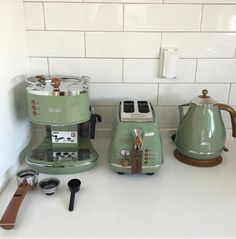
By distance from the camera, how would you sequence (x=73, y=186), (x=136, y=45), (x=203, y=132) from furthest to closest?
(x=136, y=45), (x=203, y=132), (x=73, y=186)

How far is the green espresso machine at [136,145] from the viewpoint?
81 cm

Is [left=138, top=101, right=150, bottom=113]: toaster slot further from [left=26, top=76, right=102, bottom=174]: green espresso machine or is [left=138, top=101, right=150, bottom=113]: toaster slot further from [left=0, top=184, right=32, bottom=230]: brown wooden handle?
[left=0, top=184, right=32, bottom=230]: brown wooden handle

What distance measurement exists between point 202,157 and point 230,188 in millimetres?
138

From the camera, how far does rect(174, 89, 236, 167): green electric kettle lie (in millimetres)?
889

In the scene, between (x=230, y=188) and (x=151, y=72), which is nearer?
(x=230, y=188)

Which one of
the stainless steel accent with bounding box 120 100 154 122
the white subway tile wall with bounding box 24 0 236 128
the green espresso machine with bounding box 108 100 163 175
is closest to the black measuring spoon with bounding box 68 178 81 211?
the green espresso machine with bounding box 108 100 163 175

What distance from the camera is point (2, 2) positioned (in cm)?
79

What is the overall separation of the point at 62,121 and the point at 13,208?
272 millimetres

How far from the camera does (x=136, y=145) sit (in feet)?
2.64

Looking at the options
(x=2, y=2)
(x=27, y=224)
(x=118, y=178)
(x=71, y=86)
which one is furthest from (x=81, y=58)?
(x=27, y=224)

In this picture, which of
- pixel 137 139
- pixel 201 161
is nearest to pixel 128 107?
pixel 137 139

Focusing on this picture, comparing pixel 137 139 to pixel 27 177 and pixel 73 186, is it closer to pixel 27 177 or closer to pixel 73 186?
pixel 73 186

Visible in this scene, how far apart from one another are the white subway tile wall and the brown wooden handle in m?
0.45

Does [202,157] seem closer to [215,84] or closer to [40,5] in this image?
[215,84]
